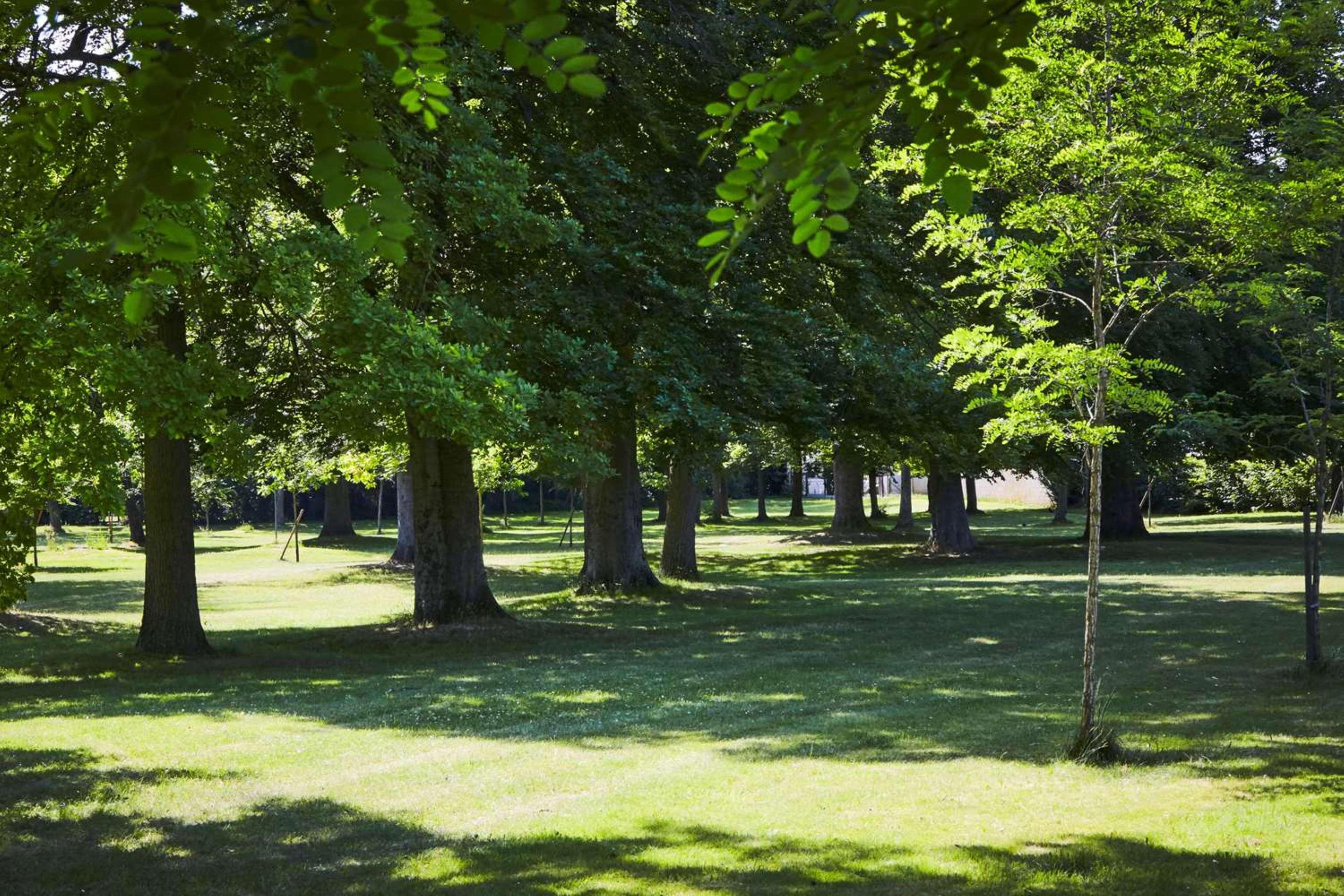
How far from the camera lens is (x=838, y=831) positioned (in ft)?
24.5

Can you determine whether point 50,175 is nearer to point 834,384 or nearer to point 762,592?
point 834,384

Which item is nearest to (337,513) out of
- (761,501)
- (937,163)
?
(761,501)

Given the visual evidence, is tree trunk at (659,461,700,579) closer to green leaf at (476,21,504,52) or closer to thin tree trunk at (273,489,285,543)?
thin tree trunk at (273,489,285,543)

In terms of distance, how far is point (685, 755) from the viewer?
995 cm

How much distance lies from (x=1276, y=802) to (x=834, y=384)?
1487 cm

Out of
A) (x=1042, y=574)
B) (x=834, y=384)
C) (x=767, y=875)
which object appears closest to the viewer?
(x=767, y=875)

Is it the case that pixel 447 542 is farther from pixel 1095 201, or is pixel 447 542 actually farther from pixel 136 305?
pixel 136 305

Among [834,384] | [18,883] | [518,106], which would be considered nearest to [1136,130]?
[18,883]

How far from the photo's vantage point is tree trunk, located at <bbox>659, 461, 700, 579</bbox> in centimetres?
2789

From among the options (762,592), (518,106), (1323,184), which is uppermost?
(518,106)

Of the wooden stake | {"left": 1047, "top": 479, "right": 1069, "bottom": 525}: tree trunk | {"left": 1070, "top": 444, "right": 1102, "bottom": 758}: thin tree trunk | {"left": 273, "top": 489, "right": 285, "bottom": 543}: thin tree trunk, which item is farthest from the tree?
{"left": 1047, "top": 479, "right": 1069, "bottom": 525}: tree trunk

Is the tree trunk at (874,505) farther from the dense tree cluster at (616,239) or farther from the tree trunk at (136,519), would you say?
the dense tree cluster at (616,239)

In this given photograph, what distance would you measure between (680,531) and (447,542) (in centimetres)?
928

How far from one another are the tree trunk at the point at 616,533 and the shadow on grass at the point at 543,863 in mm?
16378
